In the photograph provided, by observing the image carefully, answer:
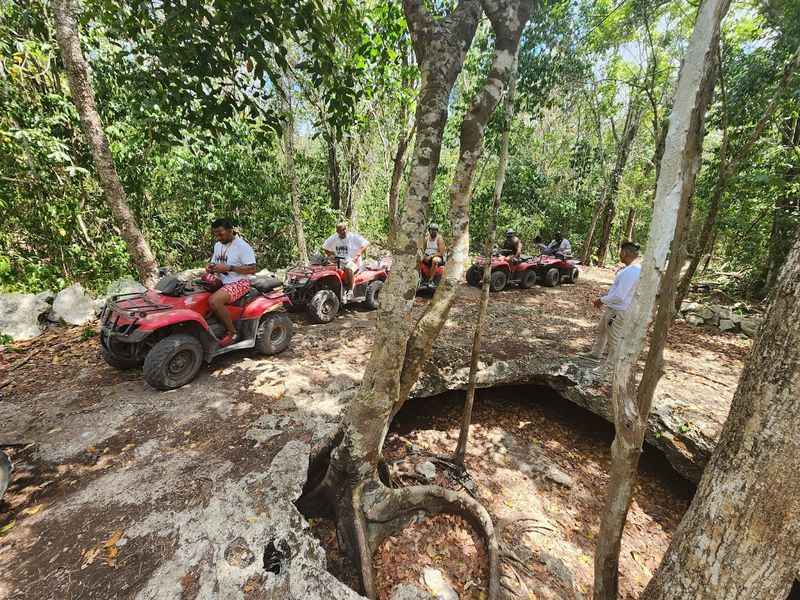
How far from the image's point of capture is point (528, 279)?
10266 mm

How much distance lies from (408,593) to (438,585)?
1.12ft

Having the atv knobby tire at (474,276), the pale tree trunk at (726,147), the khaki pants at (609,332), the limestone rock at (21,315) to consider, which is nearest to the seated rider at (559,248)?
the atv knobby tire at (474,276)

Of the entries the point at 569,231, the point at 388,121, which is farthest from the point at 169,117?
the point at 569,231

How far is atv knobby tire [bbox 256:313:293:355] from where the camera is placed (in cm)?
488

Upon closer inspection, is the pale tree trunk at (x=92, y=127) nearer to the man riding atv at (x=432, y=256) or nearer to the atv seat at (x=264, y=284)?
the atv seat at (x=264, y=284)

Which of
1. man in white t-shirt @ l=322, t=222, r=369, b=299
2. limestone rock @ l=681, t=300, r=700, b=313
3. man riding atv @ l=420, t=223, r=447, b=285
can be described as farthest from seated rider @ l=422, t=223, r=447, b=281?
limestone rock @ l=681, t=300, r=700, b=313

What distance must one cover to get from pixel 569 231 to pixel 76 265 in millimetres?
18419

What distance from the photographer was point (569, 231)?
55.1 feet

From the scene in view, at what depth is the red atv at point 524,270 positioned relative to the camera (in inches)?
380

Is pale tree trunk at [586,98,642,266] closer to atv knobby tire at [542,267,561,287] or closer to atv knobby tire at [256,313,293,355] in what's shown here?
atv knobby tire at [542,267,561,287]

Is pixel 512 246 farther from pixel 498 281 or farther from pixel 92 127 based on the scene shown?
pixel 92 127

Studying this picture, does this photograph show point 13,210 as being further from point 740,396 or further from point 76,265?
point 740,396

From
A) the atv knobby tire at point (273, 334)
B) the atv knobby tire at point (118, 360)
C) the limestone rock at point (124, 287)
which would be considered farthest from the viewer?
the limestone rock at point (124, 287)

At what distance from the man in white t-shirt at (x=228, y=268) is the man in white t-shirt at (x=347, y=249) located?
2350 millimetres
